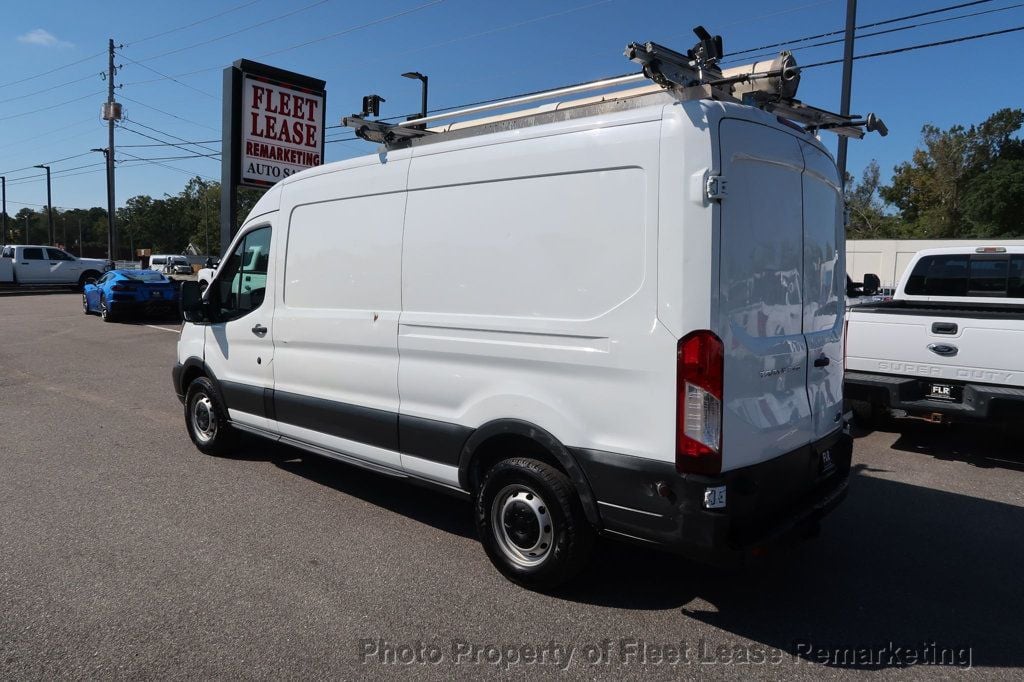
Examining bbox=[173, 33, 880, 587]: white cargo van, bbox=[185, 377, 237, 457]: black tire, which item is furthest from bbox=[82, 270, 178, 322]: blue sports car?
bbox=[173, 33, 880, 587]: white cargo van

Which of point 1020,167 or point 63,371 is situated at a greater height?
point 1020,167

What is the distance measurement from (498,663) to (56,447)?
223 inches

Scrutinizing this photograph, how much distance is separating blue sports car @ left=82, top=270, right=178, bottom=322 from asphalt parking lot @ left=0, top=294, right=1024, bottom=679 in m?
14.6

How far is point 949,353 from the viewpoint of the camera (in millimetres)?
6352

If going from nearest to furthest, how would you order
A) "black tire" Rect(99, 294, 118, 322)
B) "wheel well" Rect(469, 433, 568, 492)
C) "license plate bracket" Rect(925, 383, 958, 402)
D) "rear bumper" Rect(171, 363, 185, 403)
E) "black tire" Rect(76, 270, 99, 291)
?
"wheel well" Rect(469, 433, 568, 492)
"license plate bracket" Rect(925, 383, 958, 402)
"rear bumper" Rect(171, 363, 185, 403)
"black tire" Rect(99, 294, 118, 322)
"black tire" Rect(76, 270, 99, 291)

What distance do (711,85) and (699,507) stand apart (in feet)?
6.48

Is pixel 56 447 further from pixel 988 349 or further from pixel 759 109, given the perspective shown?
pixel 988 349

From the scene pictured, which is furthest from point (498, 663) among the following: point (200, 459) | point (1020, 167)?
point (1020, 167)

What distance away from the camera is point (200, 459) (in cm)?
655

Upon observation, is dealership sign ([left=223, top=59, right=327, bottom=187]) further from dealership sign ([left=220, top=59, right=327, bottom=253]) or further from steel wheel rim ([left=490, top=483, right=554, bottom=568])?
steel wheel rim ([left=490, top=483, right=554, bottom=568])

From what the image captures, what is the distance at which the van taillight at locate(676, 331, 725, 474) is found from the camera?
322 cm

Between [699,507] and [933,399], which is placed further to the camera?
[933,399]

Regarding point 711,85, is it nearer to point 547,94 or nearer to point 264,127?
point 547,94

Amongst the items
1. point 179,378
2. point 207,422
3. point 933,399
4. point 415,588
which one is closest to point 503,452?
point 415,588
